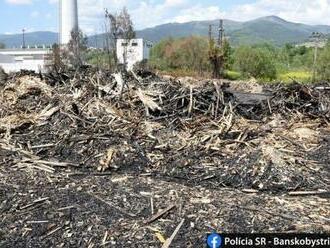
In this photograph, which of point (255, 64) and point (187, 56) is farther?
point (187, 56)

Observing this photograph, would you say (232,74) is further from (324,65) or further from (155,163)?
(155,163)

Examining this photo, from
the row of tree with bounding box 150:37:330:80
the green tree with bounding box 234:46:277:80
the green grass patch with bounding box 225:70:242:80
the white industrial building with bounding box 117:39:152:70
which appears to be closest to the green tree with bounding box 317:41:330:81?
the row of tree with bounding box 150:37:330:80

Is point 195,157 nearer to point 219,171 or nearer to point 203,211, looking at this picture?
point 219,171

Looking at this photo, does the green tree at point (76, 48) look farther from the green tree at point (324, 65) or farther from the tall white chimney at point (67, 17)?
the green tree at point (324, 65)

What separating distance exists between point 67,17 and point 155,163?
55.5 meters

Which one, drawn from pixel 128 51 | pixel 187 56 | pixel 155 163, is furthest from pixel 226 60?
pixel 155 163

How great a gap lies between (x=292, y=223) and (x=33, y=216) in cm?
265

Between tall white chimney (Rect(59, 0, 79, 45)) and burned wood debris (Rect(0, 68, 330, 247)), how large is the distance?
49647mm

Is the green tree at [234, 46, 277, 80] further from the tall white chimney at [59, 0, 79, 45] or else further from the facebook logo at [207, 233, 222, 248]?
the facebook logo at [207, 233, 222, 248]

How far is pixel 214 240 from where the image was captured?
14.5 feet

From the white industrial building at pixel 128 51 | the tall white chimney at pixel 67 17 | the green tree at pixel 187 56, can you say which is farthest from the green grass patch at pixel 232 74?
the tall white chimney at pixel 67 17

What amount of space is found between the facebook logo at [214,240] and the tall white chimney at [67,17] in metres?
56.1

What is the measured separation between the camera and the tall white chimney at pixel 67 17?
5869cm

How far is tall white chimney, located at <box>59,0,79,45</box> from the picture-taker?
193ft
